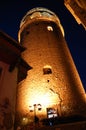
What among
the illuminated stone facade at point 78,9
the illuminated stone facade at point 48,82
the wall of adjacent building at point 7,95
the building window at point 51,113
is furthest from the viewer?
the illuminated stone facade at point 48,82

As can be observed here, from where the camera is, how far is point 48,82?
15.9 metres

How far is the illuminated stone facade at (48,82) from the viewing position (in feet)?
47.5

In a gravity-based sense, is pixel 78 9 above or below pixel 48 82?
above

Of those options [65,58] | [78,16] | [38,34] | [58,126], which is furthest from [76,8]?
[38,34]

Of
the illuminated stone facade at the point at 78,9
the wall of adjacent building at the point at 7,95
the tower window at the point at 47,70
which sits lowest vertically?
the wall of adjacent building at the point at 7,95

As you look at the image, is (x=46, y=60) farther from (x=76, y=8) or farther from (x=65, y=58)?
(x=76, y=8)

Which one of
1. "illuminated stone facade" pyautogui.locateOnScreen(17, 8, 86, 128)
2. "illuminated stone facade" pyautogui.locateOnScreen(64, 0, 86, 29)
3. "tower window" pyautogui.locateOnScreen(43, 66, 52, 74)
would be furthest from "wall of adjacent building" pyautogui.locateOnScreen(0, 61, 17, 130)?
"tower window" pyautogui.locateOnScreen(43, 66, 52, 74)

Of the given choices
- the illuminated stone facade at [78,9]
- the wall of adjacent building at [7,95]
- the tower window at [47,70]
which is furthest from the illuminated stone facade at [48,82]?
the illuminated stone facade at [78,9]

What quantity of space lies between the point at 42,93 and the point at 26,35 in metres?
8.54

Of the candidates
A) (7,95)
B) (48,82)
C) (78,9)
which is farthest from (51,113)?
(78,9)

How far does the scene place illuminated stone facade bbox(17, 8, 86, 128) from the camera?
1449 cm

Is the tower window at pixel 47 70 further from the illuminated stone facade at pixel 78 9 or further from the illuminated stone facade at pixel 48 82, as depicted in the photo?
the illuminated stone facade at pixel 78 9

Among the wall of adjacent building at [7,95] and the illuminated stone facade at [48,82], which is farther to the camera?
the illuminated stone facade at [48,82]

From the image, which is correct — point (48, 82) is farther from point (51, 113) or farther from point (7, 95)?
point (7, 95)
